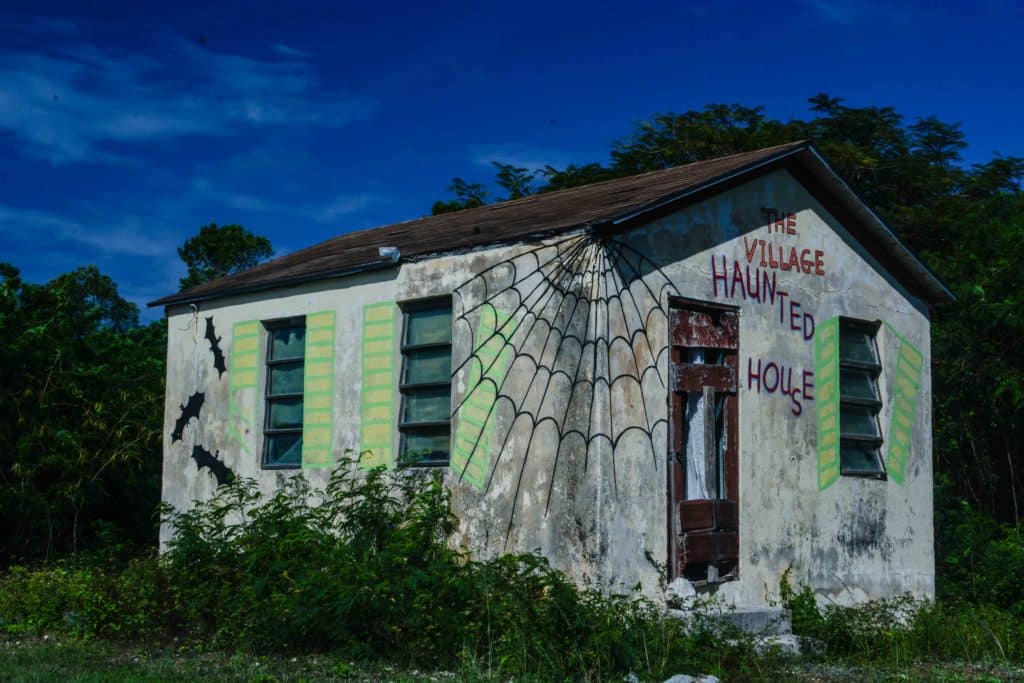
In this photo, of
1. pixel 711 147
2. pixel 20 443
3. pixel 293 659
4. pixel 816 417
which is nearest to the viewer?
pixel 293 659

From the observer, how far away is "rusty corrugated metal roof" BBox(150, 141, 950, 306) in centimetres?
1191

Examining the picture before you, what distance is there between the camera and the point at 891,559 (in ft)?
44.5

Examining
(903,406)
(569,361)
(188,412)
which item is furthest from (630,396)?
(188,412)

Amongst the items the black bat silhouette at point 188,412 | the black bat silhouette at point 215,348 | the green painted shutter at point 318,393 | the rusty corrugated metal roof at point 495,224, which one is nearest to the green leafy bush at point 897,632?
the rusty corrugated metal roof at point 495,224

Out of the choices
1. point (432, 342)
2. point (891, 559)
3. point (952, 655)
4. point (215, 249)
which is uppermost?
point (215, 249)

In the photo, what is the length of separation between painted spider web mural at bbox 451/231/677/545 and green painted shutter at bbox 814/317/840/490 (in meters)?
2.37

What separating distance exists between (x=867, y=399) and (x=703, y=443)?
2840 mm

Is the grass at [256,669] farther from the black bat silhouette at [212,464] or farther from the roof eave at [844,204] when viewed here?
the roof eave at [844,204]

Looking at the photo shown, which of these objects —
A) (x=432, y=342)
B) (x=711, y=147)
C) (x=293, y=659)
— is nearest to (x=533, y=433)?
(x=432, y=342)

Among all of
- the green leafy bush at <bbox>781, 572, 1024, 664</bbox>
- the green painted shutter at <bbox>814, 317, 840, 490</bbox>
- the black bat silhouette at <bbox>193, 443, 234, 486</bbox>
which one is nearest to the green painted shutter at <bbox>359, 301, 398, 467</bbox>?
the black bat silhouette at <bbox>193, 443, 234, 486</bbox>

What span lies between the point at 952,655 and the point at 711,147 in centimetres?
2239

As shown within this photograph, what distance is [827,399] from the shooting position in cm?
1327

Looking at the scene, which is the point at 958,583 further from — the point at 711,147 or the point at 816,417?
the point at 711,147

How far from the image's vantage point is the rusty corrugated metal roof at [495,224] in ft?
39.1
